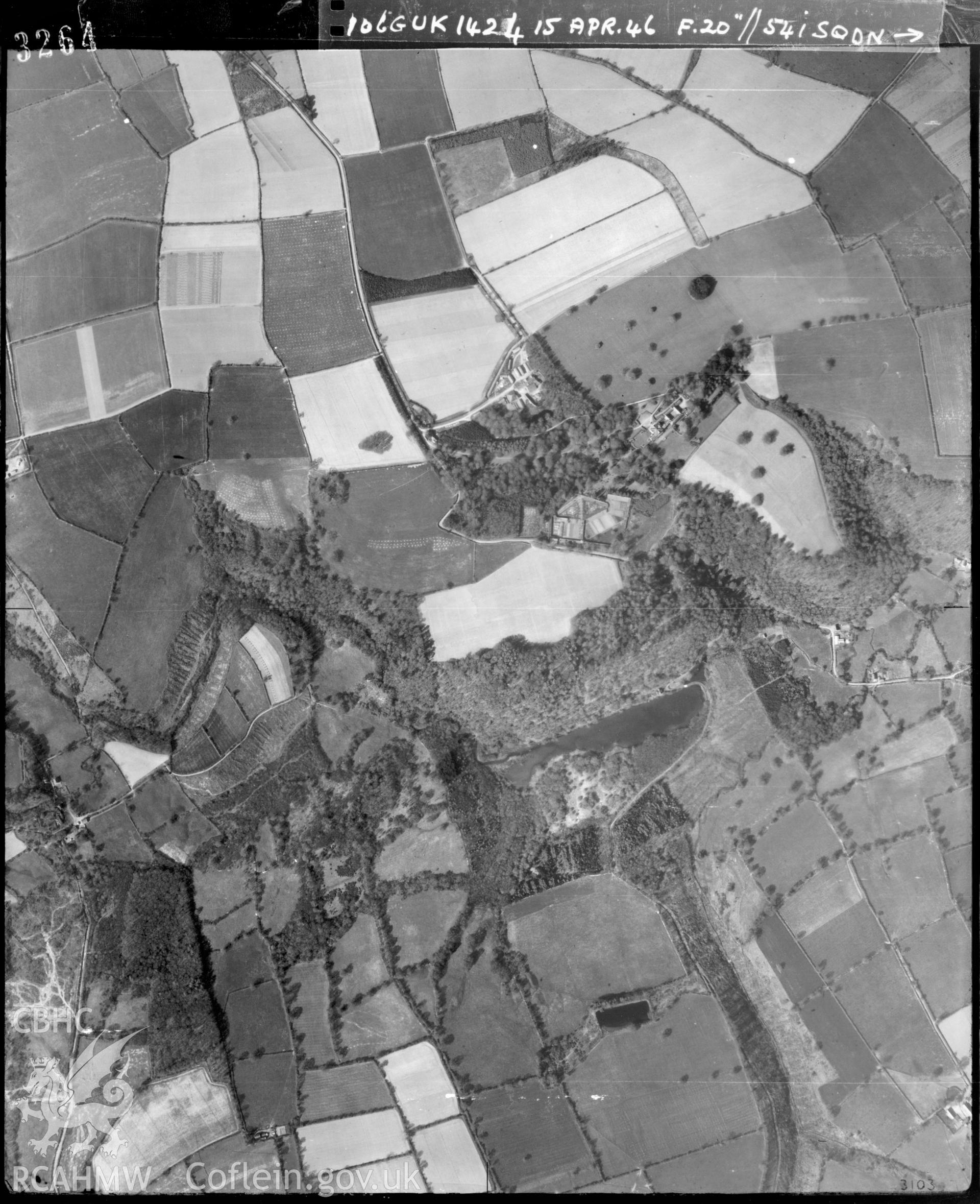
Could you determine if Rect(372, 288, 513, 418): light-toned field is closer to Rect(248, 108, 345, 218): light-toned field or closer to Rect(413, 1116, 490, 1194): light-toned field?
Rect(248, 108, 345, 218): light-toned field

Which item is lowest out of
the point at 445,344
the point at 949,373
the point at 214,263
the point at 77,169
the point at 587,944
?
the point at 587,944

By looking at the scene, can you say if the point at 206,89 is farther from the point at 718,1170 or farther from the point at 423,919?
the point at 718,1170

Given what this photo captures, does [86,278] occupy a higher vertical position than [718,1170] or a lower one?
higher

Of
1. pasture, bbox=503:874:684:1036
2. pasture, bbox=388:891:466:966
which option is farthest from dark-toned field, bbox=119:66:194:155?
pasture, bbox=503:874:684:1036

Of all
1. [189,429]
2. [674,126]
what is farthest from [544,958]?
[674,126]

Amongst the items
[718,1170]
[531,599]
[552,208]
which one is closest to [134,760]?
[531,599]

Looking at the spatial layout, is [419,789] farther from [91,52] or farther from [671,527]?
[91,52]

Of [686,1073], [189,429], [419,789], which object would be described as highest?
[189,429]
